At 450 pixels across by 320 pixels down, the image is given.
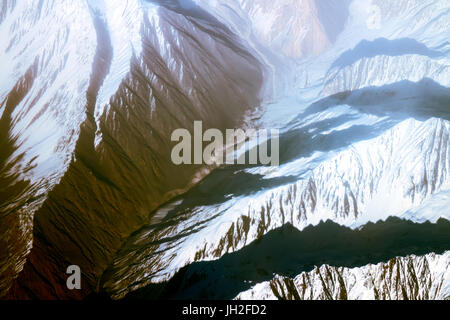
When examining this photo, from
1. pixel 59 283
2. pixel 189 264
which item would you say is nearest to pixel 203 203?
pixel 189 264

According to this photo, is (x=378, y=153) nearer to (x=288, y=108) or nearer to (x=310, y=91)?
(x=288, y=108)

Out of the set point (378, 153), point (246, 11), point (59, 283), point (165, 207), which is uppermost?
point (246, 11)

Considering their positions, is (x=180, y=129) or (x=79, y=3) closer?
(x=180, y=129)

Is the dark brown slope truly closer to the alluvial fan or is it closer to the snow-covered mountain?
the alluvial fan

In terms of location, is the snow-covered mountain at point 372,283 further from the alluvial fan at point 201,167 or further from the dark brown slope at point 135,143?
the dark brown slope at point 135,143

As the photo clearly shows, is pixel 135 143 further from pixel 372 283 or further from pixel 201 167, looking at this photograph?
pixel 372 283

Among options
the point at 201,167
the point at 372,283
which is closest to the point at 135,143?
the point at 201,167

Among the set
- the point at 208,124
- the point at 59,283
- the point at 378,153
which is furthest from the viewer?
the point at 208,124
